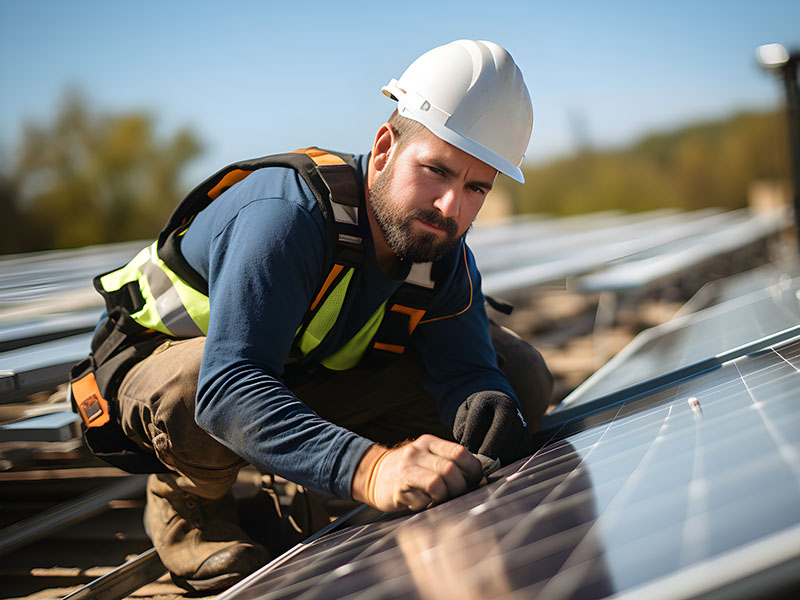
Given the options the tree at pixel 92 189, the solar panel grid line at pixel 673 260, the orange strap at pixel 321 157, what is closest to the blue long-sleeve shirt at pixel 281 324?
the orange strap at pixel 321 157

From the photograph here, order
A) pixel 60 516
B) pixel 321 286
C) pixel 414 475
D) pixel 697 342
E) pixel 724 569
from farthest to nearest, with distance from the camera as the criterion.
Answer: pixel 697 342, pixel 60 516, pixel 321 286, pixel 414 475, pixel 724 569

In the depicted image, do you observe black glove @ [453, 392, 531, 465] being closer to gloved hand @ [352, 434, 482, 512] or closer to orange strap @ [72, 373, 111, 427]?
gloved hand @ [352, 434, 482, 512]

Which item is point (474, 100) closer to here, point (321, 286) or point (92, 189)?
point (321, 286)

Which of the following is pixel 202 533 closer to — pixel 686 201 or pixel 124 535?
pixel 124 535

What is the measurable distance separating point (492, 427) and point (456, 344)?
42 centimetres

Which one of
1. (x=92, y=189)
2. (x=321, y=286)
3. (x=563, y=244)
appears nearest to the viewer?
(x=321, y=286)

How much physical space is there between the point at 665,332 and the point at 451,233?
2.05 m

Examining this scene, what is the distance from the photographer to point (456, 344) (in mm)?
2158

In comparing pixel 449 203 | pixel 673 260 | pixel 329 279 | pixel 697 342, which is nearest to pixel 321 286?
pixel 329 279

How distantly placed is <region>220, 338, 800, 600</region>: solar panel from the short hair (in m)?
0.88

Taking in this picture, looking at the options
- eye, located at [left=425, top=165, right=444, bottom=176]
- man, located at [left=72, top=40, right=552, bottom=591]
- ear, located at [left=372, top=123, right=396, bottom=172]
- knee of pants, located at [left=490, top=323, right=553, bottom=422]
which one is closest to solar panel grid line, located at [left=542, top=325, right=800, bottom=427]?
man, located at [left=72, top=40, right=552, bottom=591]

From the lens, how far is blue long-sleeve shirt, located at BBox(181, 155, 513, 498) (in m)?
1.47

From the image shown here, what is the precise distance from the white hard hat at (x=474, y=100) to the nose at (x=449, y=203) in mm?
112

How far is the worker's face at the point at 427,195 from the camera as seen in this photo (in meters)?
1.89
